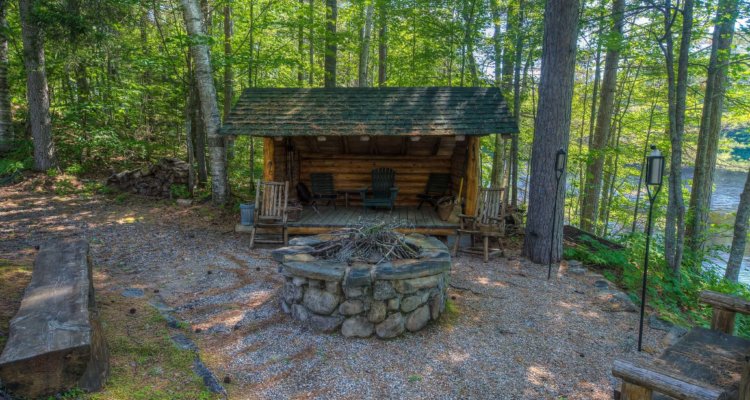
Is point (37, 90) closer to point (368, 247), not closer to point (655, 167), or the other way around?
point (368, 247)

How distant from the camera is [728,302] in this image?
9.51 ft

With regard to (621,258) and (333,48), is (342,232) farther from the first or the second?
(333,48)

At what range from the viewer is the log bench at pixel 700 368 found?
76.6 inches

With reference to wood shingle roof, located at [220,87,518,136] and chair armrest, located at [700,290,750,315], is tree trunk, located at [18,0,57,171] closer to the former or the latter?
wood shingle roof, located at [220,87,518,136]

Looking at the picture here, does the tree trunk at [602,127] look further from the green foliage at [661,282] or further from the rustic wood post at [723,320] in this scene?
the rustic wood post at [723,320]

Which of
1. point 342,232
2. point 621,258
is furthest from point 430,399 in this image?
point 621,258

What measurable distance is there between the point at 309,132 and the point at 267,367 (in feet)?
15.6

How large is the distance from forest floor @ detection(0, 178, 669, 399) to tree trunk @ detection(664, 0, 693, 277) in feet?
4.71

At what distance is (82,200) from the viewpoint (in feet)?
28.2

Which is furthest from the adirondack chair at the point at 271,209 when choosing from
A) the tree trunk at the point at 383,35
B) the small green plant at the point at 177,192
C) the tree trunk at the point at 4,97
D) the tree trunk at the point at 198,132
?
the tree trunk at the point at 4,97

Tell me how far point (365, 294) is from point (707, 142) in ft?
26.4

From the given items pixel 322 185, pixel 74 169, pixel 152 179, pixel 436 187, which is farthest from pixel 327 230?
pixel 74 169

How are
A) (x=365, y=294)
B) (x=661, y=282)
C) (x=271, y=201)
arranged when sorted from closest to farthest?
(x=365, y=294) < (x=661, y=282) < (x=271, y=201)

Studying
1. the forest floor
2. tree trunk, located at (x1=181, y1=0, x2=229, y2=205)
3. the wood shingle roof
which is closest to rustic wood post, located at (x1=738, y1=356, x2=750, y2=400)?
the forest floor
